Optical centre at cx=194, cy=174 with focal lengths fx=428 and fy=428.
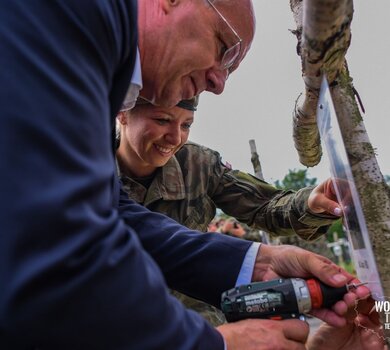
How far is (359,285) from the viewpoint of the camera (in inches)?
52.8

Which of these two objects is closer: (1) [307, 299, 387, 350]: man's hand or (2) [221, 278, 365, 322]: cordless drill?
(2) [221, 278, 365, 322]: cordless drill

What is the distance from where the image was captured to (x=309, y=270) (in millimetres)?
1409

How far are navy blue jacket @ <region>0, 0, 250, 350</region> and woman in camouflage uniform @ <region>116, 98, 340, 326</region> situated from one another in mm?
1640

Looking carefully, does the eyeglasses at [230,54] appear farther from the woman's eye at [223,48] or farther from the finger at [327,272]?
the finger at [327,272]

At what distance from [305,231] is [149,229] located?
1.11 metres

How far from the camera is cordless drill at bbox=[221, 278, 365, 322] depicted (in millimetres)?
1255

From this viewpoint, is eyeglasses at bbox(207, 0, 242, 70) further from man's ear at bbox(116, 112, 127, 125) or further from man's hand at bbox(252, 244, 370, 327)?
man's ear at bbox(116, 112, 127, 125)

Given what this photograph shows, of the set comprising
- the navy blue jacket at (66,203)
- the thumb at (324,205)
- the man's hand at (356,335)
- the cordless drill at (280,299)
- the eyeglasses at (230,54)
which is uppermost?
the eyeglasses at (230,54)

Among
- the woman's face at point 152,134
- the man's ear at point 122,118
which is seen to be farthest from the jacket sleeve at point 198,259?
the man's ear at point 122,118

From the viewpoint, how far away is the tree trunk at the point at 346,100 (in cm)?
124

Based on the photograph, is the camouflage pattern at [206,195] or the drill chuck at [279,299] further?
the camouflage pattern at [206,195]

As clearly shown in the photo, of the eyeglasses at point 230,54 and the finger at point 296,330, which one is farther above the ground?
the eyeglasses at point 230,54

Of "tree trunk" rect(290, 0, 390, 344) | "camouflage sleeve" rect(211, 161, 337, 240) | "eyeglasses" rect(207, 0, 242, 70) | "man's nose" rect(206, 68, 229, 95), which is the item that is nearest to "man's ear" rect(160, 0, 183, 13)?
"eyeglasses" rect(207, 0, 242, 70)

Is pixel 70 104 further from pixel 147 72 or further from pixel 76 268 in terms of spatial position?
pixel 147 72
